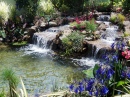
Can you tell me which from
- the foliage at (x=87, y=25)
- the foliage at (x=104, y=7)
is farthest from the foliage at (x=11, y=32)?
the foliage at (x=104, y=7)

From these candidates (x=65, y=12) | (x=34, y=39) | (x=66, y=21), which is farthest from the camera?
(x=65, y=12)

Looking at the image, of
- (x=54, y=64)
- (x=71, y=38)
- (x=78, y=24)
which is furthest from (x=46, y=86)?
(x=78, y=24)

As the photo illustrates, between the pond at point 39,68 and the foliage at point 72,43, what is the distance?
0.74m

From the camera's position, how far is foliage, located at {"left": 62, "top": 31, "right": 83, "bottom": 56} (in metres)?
11.0

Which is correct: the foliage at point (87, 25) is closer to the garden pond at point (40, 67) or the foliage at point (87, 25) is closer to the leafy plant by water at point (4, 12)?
the garden pond at point (40, 67)

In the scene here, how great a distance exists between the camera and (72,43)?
11.1 meters

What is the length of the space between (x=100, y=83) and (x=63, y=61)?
731 centimetres

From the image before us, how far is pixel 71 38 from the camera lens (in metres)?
11.1

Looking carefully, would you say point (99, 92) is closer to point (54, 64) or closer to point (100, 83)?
point (100, 83)

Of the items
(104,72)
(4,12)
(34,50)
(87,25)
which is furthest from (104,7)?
(104,72)

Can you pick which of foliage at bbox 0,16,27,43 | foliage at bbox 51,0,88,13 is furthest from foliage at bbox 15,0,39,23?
foliage at bbox 51,0,88,13

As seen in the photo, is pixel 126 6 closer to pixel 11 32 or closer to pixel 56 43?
pixel 56 43

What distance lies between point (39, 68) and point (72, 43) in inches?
87.9

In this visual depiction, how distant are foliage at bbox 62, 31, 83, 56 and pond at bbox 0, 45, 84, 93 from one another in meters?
0.74
